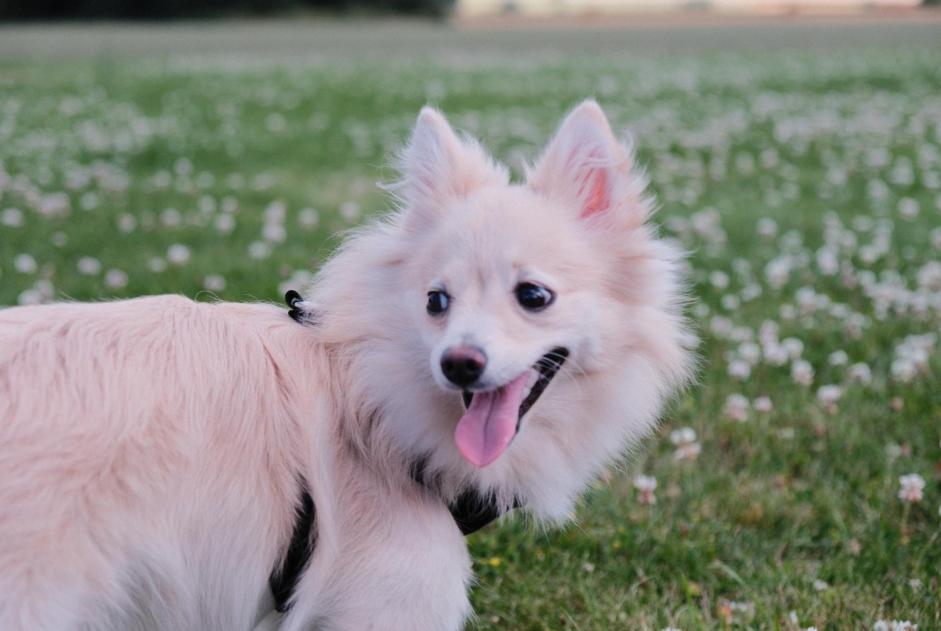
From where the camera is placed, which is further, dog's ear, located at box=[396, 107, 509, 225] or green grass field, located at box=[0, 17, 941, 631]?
green grass field, located at box=[0, 17, 941, 631]

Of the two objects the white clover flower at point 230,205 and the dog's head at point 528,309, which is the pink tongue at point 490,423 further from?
the white clover flower at point 230,205

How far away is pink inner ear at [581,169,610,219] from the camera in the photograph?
292 cm

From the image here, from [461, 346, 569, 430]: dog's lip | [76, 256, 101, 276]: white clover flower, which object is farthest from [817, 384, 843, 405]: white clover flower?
[76, 256, 101, 276]: white clover flower

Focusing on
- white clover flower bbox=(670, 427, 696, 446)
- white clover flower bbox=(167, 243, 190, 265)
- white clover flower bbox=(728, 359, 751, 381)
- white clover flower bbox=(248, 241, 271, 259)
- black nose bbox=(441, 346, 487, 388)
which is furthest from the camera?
white clover flower bbox=(248, 241, 271, 259)

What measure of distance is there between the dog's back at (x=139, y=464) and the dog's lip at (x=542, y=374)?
24.1 inches

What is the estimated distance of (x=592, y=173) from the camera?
9.62 ft

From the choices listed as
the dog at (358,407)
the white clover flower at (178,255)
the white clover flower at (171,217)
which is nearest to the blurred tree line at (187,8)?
the white clover flower at (171,217)

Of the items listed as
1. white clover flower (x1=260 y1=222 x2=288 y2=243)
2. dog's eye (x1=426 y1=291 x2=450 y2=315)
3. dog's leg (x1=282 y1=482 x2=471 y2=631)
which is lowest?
white clover flower (x1=260 y1=222 x2=288 y2=243)

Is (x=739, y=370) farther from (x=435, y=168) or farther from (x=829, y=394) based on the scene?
(x=435, y=168)

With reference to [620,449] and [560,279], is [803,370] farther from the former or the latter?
[560,279]

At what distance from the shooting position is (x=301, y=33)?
3512 cm

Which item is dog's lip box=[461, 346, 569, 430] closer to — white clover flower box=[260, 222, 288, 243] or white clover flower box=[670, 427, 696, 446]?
white clover flower box=[670, 427, 696, 446]

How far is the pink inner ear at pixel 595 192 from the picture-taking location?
292 cm

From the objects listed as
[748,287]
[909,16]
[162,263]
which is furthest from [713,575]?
[909,16]
